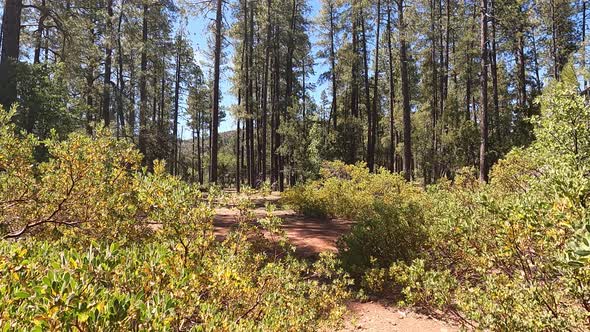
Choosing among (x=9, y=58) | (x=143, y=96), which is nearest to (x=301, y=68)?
(x=143, y=96)

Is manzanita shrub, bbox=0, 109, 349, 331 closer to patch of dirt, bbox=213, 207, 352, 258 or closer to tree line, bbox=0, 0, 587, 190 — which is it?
patch of dirt, bbox=213, 207, 352, 258

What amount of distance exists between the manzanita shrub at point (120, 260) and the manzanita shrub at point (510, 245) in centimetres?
138

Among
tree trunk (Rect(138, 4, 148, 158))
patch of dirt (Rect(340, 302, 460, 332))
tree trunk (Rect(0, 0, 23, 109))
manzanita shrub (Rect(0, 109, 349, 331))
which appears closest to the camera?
manzanita shrub (Rect(0, 109, 349, 331))

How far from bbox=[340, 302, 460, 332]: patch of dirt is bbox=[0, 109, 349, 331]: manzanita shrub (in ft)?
4.28

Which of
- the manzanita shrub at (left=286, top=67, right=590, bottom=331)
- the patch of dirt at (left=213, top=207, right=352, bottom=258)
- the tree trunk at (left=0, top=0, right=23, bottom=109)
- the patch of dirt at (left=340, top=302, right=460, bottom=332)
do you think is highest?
the tree trunk at (left=0, top=0, right=23, bottom=109)

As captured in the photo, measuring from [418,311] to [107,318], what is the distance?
454 centimetres

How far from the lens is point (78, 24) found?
40.2 feet

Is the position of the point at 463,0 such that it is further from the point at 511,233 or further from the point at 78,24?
the point at 511,233

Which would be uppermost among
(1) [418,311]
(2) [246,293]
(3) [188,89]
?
(3) [188,89]

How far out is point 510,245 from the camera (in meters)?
2.56

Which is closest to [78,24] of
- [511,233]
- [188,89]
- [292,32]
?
[292,32]

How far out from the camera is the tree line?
39.8ft

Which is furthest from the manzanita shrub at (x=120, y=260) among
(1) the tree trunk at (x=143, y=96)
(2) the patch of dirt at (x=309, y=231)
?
(1) the tree trunk at (x=143, y=96)

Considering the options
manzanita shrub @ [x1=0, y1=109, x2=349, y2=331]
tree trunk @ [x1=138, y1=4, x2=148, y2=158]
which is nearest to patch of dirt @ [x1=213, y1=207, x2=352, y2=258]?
manzanita shrub @ [x1=0, y1=109, x2=349, y2=331]
